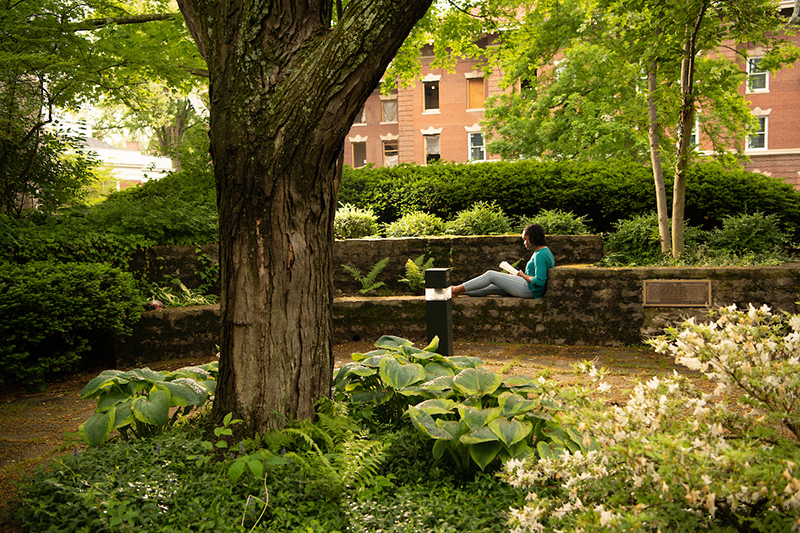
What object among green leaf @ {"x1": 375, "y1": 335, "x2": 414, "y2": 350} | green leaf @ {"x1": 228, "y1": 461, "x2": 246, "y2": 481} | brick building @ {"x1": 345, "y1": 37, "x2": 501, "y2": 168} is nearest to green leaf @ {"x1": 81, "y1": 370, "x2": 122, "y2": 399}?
green leaf @ {"x1": 228, "y1": 461, "x2": 246, "y2": 481}

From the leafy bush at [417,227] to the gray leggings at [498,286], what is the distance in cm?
232

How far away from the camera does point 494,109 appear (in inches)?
835

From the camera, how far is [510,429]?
9.03 feet

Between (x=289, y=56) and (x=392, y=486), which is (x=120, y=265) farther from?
(x=392, y=486)

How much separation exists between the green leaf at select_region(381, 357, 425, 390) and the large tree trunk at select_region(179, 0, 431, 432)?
42cm

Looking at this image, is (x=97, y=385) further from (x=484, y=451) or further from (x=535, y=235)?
(x=535, y=235)

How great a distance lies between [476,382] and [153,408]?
180cm

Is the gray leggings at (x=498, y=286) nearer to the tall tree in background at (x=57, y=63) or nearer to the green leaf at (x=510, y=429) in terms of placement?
the green leaf at (x=510, y=429)

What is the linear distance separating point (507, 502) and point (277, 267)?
5.60ft

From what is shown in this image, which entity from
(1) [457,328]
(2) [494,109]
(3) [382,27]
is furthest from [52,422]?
(2) [494,109]

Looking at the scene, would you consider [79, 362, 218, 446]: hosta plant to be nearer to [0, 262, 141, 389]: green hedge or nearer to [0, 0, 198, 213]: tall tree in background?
[0, 262, 141, 389]: green hedge

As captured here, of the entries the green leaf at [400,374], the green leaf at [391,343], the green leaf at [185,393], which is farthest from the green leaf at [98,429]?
the green leaf at [391,343]

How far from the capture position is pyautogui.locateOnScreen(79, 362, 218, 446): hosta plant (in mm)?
2955

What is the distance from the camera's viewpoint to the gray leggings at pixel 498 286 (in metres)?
7.28
